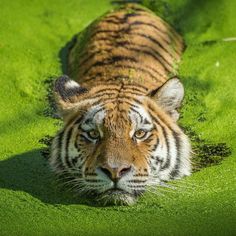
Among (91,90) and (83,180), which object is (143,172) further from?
(91,90)

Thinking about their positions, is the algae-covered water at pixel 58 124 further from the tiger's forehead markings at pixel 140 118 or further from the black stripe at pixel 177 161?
the tiger's forehead markings at pixel 140 118

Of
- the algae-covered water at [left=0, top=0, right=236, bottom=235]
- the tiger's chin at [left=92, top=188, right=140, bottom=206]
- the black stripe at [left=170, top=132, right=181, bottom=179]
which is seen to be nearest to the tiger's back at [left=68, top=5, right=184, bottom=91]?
the algae-covered water at [left=0, top=0, right=236, bottom=235]

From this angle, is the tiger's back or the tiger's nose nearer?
the tiger's nose

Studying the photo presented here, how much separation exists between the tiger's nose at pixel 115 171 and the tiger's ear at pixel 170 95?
718 mm

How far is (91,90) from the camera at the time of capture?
4.23 m

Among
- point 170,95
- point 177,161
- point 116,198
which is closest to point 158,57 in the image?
point 170,95

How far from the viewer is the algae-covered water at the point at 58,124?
344 centimetres

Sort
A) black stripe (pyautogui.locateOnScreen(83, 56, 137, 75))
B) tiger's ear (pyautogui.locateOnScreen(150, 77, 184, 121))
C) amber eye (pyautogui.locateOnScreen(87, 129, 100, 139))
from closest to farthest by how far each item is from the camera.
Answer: amber eye (pyautogui.locateOnScreen(87, 129, 100, 139)) < tiger's ear (pyautogui.locateOnScreen(150, 77, 184, 121)) < black stripe (pyautogui.locateOnScreen(83, 56, 137, 75))

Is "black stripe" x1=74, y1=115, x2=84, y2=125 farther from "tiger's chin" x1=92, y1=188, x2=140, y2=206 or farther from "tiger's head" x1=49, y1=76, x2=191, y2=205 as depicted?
"tiger's chin" x1=92, y1=188, x2=140, y2=206

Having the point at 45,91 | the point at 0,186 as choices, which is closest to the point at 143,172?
the point at 0,186

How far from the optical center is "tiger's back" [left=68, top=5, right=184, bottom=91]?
16.1 ft

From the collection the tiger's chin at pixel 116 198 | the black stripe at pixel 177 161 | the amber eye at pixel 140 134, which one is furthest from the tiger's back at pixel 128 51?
the tiger's chin at pixel 116 198

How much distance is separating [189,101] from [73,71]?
932 millimetres

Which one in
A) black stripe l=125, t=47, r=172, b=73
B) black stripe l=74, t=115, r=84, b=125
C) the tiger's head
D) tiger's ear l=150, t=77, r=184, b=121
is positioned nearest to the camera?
the tiger's head
